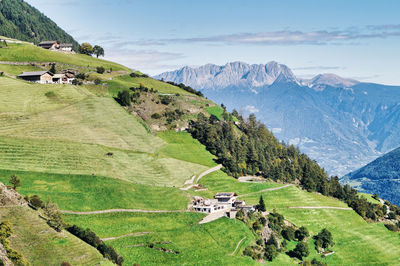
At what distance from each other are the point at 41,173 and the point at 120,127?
58.9 m

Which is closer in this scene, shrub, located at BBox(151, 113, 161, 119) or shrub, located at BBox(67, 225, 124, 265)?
shrub, located at BBox(67, 225, 124, 265)

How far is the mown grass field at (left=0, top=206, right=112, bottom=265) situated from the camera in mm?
72688

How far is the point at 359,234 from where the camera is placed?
149m

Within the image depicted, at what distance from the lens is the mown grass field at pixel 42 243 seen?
238 ft

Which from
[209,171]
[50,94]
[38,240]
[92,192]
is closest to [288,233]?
[209,171]

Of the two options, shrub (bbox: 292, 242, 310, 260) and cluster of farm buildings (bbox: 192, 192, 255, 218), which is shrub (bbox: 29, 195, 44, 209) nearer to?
cluster of farm buildings (bbox: 192, 192, 255, 218)

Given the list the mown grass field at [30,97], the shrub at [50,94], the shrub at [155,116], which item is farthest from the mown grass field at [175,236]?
the shrub at [155,116]

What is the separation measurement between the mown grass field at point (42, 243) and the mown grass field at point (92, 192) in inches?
680

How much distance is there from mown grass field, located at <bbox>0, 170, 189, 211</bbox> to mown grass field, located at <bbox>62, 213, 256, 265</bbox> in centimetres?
501

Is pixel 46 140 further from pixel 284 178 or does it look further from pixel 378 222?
pixel 378 222

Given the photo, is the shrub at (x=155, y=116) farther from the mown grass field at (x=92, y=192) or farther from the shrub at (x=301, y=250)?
the shrub at (x=301, y=250)

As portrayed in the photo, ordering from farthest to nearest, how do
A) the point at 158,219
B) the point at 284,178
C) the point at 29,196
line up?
the point at 284,178 → the point at 158,219 → the point at 29,196

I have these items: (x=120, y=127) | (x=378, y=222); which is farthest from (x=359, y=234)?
(x=120, y=127)

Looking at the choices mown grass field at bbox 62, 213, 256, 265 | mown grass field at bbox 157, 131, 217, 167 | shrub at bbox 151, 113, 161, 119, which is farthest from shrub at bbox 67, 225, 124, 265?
shrub at bbox 151, 113, 161, 119
